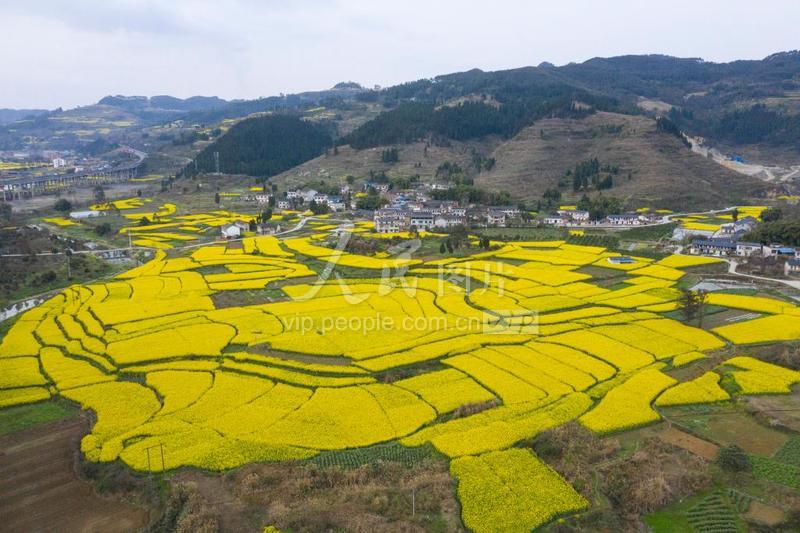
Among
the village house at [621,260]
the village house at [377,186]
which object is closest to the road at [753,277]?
the village house at [621,260]

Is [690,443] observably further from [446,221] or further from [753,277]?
[446,221]

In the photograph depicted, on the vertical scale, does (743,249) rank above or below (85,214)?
above

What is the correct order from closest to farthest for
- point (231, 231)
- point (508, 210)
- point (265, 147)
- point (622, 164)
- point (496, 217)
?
point (231, 231) → point (496, 217) → point (508, 210) → point (622, 164) → point (265, 147)

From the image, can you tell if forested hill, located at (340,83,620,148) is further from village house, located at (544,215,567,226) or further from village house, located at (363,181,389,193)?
village house, located at (544,215,567,226)

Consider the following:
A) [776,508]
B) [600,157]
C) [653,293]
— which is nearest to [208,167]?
[600,157]

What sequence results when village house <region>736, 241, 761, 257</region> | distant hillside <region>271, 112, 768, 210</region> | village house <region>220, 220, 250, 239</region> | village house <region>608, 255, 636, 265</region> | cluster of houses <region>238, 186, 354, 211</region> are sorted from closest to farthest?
village house <region>608, 255, 636, 265</region>
village house <region>736, 241, 761, 257</region>
village house <region>220, 220, 250, 239</region>
distant hillside <region>271, 112, 768, 210</region>
cluster of houses <region>238, 186, 354, 211</region>

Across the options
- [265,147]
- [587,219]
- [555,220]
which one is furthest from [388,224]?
[265,147]

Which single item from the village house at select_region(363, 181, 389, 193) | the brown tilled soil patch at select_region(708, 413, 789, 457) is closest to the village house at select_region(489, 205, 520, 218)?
the village house at select_region(363, 181, 389, 193)
